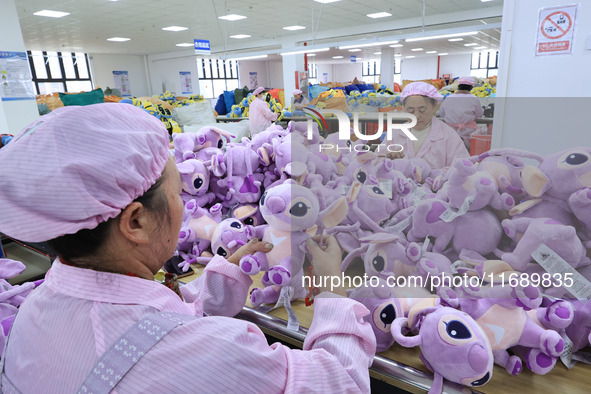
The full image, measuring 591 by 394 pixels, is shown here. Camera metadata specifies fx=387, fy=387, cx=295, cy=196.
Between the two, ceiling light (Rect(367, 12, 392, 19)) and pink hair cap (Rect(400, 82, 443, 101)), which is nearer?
pink hair cap (Rect(400, 82, 443, 101))

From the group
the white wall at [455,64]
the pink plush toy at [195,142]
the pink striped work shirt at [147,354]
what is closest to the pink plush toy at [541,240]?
the pink striped work shirt at [147,354]

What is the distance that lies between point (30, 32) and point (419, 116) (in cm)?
1318

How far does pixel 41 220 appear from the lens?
541 millimetres

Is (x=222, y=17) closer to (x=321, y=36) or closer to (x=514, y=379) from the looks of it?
(x=321, y=36)

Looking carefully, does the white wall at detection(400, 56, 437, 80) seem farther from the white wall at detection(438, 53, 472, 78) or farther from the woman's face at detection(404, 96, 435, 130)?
the woman's face at detection(404, 96, 435, 130)

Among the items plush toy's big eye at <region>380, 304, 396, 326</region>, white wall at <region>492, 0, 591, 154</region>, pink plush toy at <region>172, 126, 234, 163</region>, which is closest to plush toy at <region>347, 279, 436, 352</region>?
plush toy's big eye at <region>380, 304, 396, 326</region>

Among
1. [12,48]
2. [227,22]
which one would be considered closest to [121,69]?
[227,22]

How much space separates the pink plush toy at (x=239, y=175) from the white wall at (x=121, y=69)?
17574mm

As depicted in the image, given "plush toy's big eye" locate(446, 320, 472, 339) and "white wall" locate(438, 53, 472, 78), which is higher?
"white wall" locate(438, 53, 472, 78)

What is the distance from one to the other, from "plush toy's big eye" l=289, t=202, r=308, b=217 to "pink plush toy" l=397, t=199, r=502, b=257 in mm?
265

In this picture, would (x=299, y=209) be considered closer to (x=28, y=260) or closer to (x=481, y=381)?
(x=481, y=381)

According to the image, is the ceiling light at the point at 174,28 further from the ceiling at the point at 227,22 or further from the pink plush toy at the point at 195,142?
the pink plush toy at the point at 195,142

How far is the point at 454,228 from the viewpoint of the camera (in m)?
1.04

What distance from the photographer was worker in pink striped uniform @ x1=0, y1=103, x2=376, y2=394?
526mm
